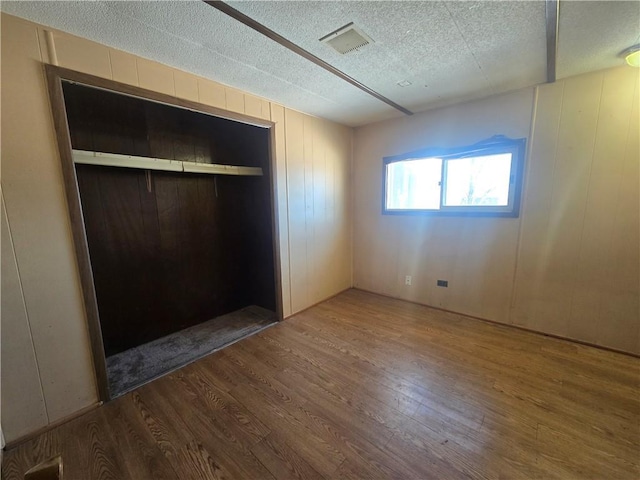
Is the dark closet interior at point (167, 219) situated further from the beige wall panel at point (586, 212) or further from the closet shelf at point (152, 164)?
the beige wall panel at point (586, 212)

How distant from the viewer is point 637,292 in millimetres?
2121

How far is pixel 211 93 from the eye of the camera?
2.20m

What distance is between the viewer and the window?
8.50 feet

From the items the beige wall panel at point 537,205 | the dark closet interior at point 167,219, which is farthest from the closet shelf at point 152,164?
the beige wall panel at point 537,205

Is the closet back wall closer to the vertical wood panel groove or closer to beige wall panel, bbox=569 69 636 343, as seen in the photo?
the vertical wood panel groove

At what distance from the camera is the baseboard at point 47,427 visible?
1498 mm

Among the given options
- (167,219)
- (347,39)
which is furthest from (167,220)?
(347,39)

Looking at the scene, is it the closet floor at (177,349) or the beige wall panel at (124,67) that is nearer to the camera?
the beige wall panel at (124,67)

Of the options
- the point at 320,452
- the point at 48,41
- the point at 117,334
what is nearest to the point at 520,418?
the point at 320,452

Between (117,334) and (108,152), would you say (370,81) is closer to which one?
(108,152)

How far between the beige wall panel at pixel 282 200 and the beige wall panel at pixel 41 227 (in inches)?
66.7

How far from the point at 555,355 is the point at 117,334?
3931mm

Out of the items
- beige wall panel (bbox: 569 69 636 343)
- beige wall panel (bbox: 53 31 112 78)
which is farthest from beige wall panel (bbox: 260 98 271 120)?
beige wall panel (bbox: 569 69 636 343)

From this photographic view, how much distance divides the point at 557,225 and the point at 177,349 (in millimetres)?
3757
